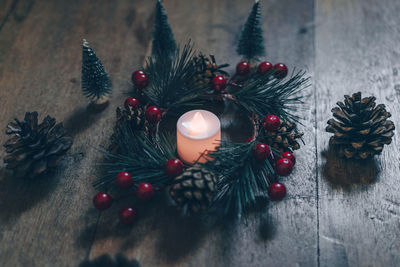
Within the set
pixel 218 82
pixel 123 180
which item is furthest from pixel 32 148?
pixel 218 82

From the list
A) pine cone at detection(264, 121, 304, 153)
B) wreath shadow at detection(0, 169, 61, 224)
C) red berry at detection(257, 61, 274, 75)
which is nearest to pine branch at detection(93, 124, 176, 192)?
wreath shadow at detection(0, 169, 61, 224)

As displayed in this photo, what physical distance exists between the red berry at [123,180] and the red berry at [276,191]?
0.27 metres

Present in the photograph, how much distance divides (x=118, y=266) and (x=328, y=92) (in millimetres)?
658

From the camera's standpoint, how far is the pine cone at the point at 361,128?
0.84 m

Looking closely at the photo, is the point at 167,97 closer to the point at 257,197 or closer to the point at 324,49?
the point at 257,197

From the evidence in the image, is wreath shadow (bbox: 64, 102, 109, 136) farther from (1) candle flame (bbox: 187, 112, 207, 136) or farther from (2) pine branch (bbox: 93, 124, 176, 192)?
(1) candle flame (bbox: 187, 112, 207, 136)

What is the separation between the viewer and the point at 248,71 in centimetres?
104

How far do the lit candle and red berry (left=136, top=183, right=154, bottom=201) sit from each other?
108mm

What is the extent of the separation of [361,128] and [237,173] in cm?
28

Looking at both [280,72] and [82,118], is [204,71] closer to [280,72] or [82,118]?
[280,72]

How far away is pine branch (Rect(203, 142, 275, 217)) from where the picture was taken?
0.78 m

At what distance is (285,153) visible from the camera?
2.75 feet

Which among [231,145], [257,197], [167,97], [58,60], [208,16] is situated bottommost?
[257,197]

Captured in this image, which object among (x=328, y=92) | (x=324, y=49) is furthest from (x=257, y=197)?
(x=324, y=49)
